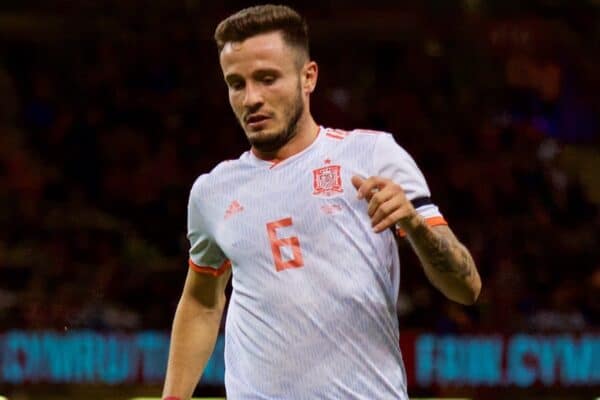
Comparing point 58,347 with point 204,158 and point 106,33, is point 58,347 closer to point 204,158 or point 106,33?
point 204,158

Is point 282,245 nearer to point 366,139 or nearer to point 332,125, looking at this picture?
point 366,139

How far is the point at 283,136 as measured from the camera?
9.37 ft

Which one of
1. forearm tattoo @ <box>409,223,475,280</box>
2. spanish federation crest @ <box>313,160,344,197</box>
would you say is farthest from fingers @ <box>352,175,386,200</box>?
spanish federation crest @ <box>313,160,344,197</box>

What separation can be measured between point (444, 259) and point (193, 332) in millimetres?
890

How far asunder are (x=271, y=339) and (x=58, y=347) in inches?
197

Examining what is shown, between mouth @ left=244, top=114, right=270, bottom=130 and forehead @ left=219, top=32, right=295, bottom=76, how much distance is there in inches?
4.2

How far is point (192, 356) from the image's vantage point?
3150 mm

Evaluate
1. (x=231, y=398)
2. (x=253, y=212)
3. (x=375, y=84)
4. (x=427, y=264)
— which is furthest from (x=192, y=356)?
(x=375, y=84)

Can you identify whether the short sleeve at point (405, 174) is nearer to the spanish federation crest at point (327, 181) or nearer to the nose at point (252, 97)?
the spanish federation crest at point (327, 181)

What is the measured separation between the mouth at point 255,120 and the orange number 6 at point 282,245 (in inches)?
9.0

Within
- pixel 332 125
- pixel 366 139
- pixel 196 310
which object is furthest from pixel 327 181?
pixel 332 125

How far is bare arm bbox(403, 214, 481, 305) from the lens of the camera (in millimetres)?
2441

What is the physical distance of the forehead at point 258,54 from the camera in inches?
112

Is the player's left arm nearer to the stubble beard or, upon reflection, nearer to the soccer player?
the soccer player
